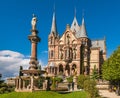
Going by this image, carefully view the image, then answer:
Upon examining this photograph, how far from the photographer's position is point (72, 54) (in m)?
96.9

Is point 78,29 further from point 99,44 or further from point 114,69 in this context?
point 114,69

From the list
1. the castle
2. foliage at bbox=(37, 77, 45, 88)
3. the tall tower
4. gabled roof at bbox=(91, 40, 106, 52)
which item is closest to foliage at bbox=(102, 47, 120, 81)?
foliage at bbox=(37, 77, 45, 88)

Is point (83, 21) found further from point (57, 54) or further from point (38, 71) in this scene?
point (38, 71)

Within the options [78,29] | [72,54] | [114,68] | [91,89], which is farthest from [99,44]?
[91,89]

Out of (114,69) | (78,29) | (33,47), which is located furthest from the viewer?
(78,29)

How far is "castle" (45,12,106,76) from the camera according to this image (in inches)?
3772

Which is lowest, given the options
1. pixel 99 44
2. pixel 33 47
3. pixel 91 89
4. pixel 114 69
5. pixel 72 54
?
pixel 91 89

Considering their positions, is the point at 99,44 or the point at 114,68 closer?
the point at 114,68

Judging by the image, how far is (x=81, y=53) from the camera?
318 feet

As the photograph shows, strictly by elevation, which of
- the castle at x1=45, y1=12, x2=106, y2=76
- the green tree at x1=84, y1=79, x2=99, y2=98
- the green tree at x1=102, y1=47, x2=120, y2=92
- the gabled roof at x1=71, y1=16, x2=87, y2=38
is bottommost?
the green tree at x1=84, y1=79, x2=99, y2=98

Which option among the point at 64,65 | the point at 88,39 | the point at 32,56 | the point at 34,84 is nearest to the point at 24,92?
the point at 34,84

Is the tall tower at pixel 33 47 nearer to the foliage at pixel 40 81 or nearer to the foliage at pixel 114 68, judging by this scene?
the foliage at pixel 40 81

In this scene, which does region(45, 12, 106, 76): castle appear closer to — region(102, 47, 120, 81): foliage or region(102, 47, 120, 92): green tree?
region(102, 47, 120, 92): green tree

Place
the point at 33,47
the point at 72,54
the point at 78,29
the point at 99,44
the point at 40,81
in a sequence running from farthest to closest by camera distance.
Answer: the point at 78,29
the point at 99,44
the point at 72,54
the point at 40,81
the point at 33,47
